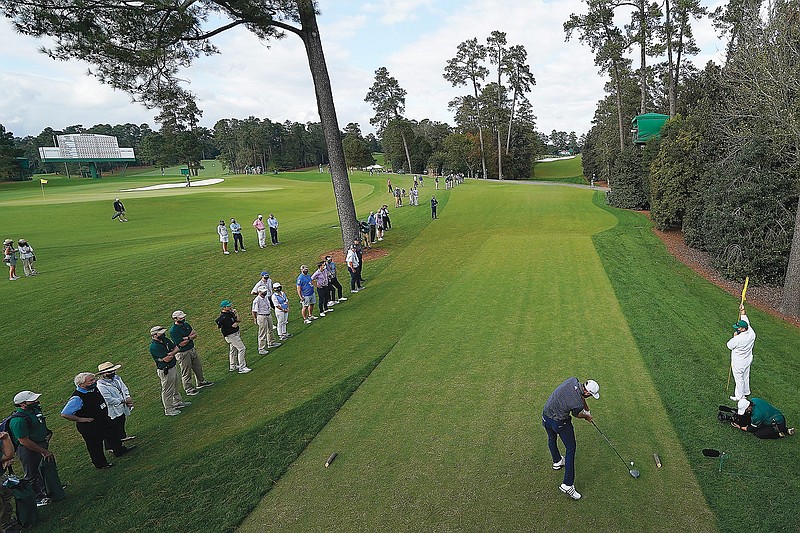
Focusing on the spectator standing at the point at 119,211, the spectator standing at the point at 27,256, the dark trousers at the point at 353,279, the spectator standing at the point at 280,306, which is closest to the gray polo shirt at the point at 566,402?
the spectator standing at the point at 280,306

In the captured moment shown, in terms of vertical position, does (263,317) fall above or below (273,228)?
below

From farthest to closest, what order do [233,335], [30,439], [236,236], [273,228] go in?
[273,228]
[236,236]
[233,335]
[30,439]

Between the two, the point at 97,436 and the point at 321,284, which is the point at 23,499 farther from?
the point at 321,284

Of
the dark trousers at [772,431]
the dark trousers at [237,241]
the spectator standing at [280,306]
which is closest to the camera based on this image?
the dark trousers at [772,431]

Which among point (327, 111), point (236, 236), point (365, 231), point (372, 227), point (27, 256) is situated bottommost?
point (365, 231)

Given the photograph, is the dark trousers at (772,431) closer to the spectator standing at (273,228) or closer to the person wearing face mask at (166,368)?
the person wearing face mask at (166,368)

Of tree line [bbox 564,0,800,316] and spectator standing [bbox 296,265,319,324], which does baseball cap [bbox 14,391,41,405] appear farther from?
tree line [bbox 564,0,800,316]

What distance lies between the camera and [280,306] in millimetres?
11953

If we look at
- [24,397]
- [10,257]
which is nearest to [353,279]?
[24,397]

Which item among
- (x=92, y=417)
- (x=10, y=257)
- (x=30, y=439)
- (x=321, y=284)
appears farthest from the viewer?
(x=10, y=257)

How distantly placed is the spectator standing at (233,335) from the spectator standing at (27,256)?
13207mm

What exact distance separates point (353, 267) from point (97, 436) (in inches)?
377

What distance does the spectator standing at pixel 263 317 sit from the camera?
11.3 m

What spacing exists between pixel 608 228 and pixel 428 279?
568 inches
